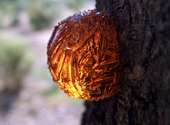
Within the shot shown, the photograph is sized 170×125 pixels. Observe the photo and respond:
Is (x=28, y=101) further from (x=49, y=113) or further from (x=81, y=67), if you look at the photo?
(x=81, y=67)

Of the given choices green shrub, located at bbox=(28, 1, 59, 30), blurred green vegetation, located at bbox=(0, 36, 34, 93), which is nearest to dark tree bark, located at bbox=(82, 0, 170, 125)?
blurred green vegetation, located at bbox=(0, 36, 34, 93)

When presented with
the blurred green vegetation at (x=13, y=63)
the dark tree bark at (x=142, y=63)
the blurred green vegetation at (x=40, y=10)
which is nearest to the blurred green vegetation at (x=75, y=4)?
the blurred green vegetation at (x=40, y=10)

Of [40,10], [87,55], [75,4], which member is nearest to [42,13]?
[40,10]

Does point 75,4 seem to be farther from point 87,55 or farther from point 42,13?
point 87,55

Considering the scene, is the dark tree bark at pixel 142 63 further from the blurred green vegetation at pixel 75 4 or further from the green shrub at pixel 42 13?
the blurred green vegetation at pixel 75 4

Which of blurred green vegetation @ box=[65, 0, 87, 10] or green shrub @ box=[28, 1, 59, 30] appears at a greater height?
blurred green vegetation @ box=[65, 0, 87, 10]

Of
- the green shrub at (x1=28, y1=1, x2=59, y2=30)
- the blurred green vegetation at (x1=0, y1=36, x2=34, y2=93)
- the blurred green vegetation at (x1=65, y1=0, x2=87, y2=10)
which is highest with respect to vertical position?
the blurred green vegetation at (x1=65, y1=0, x2=87, y2=10)

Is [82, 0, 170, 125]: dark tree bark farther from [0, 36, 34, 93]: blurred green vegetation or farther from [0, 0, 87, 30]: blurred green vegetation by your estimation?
[0, 0, 87, 30]: blurred green vegetation
